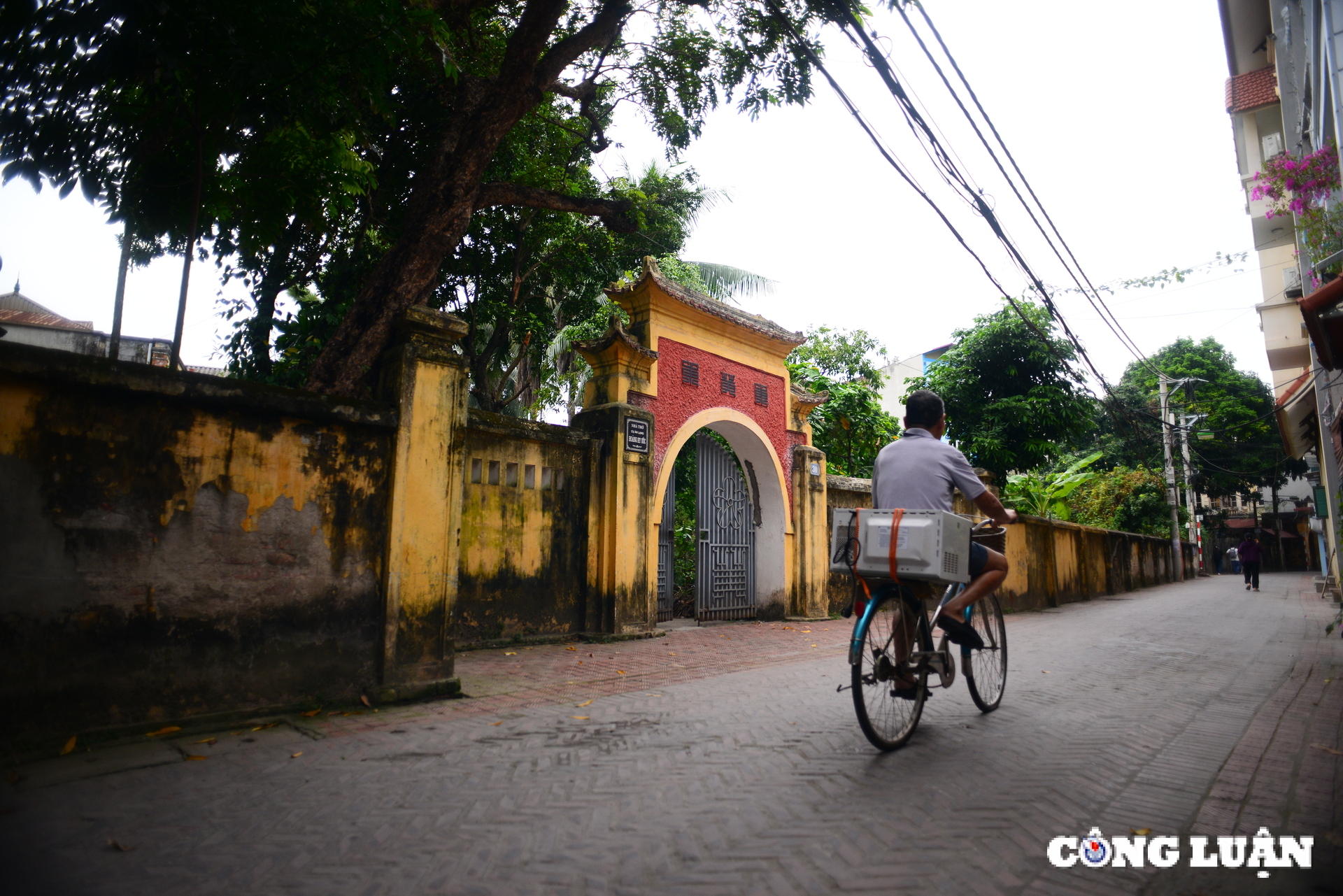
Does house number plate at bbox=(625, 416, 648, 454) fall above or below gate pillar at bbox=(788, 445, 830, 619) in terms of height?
above

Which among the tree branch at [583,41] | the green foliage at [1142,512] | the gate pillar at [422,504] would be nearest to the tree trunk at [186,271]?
the gate pillar at [422,504]

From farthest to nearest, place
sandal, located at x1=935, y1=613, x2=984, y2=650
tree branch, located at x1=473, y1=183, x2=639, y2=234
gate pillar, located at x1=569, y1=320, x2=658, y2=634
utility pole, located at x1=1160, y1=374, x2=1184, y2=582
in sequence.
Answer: utility pole, located at x1=1160, y1=374, x2=1184, y2=582, gate pillar, located at x1=569, y1=320, x2=658, y2=634, tree branch, located at x1=473, y1=183, x2=639, y2=234, sandal, located at x1=935, y1=613, x2=984, y2=650

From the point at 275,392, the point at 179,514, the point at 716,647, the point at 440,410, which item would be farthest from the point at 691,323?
the point at 179,514

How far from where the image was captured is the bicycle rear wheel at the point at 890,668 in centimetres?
378

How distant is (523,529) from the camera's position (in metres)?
8.20

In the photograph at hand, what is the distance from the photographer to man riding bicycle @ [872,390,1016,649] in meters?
4.17

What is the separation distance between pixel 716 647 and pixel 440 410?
14.6 feet

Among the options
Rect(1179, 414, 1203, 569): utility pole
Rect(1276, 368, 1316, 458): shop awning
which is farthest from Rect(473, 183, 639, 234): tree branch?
Rect(1179, 414, 1203, 569): utility pole

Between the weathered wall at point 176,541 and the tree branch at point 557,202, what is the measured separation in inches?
157

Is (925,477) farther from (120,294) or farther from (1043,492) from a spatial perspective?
(1043,492)

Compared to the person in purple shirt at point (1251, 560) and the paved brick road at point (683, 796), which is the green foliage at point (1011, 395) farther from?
the paved brick road at point (683, 796)

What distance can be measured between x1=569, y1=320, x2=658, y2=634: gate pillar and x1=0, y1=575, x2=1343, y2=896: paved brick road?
10.3 feet

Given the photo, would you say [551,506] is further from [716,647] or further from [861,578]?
[861,578]

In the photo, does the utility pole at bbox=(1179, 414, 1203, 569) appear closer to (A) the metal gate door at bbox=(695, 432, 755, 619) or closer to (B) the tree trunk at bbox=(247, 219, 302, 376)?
(A) the metal gate door at bbox=(695, 432, 755, 619)
